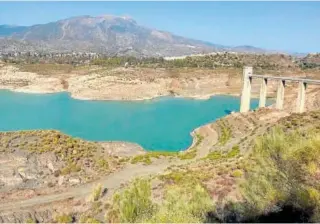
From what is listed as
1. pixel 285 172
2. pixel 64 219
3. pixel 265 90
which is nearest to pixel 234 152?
pixel 64 219

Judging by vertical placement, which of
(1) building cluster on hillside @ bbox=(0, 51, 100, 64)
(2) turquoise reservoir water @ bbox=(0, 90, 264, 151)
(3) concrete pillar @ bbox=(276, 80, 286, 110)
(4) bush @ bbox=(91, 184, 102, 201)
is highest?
(1) building cluster on hillside @ bbox=(0, 51, 100, 64)

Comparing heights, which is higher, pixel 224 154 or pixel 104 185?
pixel 104 185

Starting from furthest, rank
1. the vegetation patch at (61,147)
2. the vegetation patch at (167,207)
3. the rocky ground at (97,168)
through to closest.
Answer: the vegetation patch at (61,147) → the rocky ground at (97,168) → the vegetation patch at (167,207)

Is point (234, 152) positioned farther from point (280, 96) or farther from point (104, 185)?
point (280, 96)

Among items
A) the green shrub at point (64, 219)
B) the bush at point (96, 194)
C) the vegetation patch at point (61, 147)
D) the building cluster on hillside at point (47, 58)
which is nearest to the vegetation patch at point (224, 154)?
the vegetation patch at point (61, 147)

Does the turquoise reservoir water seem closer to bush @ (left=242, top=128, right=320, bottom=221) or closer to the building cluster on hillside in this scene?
the building cluster on hillside

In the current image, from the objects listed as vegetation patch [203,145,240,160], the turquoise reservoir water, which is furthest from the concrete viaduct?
vegetation patch [203,145,240,160]

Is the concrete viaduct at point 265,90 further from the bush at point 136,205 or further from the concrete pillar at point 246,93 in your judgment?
the bush at point 136,205

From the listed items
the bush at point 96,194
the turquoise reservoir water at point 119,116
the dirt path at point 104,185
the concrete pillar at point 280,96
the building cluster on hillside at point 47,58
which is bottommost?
the turquoise reservoir water at point 119,116
